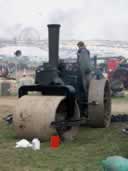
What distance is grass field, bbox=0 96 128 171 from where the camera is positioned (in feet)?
19.1

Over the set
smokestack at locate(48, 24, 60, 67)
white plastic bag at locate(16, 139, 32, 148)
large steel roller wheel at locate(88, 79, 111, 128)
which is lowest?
white plastic bag at locate(16, 139, 32, 148)

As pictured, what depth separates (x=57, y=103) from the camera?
291 inches

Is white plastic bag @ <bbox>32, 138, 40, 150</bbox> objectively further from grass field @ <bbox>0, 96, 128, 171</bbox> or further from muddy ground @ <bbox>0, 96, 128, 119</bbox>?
muddy ground @ <bbox>0, 96, 128, 119</bbox>

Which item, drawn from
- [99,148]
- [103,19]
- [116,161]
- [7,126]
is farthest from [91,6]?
[116,161]

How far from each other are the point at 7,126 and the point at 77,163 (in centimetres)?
343

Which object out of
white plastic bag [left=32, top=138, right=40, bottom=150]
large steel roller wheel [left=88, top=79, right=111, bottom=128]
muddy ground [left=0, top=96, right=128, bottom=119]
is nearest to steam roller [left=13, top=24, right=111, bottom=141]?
large steel roller wheel [left=88, top=79, right=111, bottom=128]

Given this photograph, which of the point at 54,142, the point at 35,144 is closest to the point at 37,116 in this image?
the point at 54,142

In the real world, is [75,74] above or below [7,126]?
above

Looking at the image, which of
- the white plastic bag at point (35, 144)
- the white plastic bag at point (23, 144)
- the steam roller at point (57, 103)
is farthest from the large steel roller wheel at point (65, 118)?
the white plastic bag at point (35, 144)

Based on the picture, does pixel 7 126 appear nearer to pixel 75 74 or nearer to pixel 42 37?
pixel 75 74

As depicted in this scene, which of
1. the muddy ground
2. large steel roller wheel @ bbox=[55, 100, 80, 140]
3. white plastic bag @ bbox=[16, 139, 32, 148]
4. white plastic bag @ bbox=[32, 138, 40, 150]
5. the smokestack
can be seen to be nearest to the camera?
white plastic bag @ bbox=[32, 138, 40, 150]

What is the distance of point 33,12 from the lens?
26469mm

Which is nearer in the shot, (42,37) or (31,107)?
(31,107)

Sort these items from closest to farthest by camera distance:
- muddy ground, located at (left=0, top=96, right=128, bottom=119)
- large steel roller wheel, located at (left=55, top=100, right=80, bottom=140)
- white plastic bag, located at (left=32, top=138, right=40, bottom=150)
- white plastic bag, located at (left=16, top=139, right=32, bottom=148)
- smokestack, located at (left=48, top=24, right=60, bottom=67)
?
white plastic bag, located at (left=32, top=138, right=40, bottom=150) → white plastic bag, located at (left=16, top=139, right=32, bottom=148) → large steel roller wheel, located at (left=55, top=100, right=80, bottom=140) → smokestack, located at (left=48, top=24, right=60, bottom=67) → muddy ground, located at (left=0, top=96, right=128, bottom=119)
